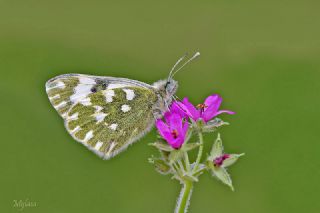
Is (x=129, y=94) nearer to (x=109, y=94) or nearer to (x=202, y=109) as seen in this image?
(x=109, y=94)

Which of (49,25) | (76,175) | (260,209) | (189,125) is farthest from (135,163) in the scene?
(49,25)

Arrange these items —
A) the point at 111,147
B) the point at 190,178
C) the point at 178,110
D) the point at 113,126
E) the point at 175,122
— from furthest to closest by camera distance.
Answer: the point at 113,126 < the point at 111,147 < the point at 178,110 < the point at 175,122 < the point at 190,178

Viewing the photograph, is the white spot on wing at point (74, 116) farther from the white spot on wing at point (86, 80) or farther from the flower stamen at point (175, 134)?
the flower stamen at point (175, 134)

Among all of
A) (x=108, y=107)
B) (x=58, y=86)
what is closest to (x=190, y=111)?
(x=108, y=107)

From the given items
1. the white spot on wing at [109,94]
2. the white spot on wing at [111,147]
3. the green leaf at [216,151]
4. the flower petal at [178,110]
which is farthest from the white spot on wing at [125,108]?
the green leaf at [216,151]

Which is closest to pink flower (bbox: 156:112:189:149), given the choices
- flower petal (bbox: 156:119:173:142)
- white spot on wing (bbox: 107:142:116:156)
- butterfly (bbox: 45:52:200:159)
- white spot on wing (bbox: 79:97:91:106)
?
flower petal (bbox: 156:119:173:142)

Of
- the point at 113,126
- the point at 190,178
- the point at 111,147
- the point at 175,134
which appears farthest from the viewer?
the point at 113,126

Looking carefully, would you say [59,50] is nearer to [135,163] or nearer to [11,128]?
[11,128]
